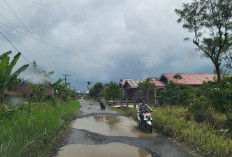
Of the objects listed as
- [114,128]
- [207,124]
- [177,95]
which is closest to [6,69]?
[114,128]

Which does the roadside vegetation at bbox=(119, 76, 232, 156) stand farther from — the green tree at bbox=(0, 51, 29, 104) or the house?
the house

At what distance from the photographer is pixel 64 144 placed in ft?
20.3

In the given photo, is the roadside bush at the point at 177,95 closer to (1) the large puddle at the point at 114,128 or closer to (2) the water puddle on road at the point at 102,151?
(1) the large puddle at the point at 114,128

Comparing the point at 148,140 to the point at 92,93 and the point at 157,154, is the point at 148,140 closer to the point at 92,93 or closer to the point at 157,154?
the point at 157,154

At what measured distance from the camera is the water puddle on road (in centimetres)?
507

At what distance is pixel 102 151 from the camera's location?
534cm

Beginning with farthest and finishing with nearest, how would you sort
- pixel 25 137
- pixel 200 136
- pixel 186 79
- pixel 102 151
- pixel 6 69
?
pixel 186 79 < pixel 6 69 < pixel 200 136 < pixel 102 151 < pixel 25 137

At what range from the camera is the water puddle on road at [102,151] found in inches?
200

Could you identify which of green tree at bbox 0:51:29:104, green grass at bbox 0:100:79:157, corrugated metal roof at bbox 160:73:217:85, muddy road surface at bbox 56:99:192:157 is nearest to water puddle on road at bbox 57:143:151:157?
muddy road surface at bbox 56:99:192:157

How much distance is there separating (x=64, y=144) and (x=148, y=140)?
3164 millimetres

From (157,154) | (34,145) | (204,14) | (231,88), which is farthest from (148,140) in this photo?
(204,14)

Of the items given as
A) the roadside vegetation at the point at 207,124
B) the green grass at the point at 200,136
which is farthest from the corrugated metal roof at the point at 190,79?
the green grass at the point at 200,136

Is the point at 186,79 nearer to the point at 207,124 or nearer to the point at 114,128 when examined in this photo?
the point at 207,124

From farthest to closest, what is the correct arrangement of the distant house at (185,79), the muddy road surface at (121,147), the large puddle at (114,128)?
the distant house at (185,79) → the large puddle at (114,128) → the muddy road surface at (121,147)
